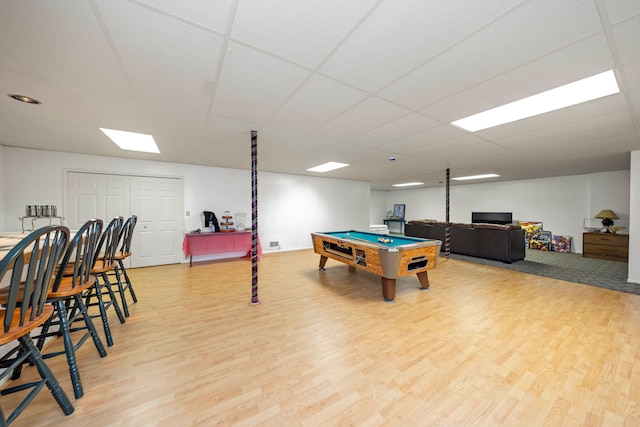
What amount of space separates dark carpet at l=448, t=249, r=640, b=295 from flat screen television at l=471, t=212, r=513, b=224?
2.00 m

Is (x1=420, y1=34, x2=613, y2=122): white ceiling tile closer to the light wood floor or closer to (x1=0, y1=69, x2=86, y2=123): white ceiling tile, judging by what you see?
the light wood floor

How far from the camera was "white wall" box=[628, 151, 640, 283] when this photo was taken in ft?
13.2

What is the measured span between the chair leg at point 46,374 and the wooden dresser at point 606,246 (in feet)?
32.9

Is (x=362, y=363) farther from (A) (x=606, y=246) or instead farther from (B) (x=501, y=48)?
(A) (x=606, y=246)

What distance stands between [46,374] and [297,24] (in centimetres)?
250

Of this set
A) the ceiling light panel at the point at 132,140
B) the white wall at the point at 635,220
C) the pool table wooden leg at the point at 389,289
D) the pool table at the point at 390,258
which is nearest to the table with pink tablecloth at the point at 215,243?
the ceiling light panel at the point at 132,140

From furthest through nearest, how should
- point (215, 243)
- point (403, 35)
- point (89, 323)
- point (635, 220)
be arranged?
point (215, 243), point (635, 220), point (89, 323), point (403, 35)

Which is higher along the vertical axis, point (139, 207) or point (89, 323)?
point (139, 207)

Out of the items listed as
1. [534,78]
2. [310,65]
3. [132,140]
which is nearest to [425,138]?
[534,78]

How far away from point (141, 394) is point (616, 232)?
10263 millimetres

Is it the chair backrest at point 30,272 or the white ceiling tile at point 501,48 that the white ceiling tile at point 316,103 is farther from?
the chair backrest at point 30,272

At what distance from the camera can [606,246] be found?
5918 millimetres

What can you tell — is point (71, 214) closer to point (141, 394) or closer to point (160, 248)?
point (160, 248)

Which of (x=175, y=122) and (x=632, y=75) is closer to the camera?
(x=632, y=75)
